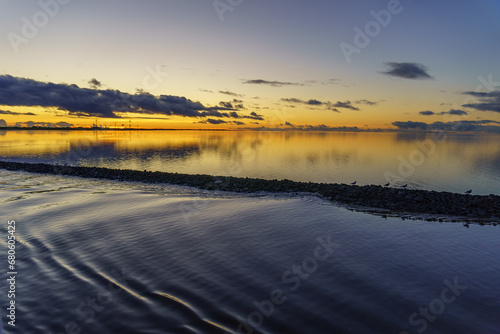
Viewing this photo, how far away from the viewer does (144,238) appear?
54.0ft

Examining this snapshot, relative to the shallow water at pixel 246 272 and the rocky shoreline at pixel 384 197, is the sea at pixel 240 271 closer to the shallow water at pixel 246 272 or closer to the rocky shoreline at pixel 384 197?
the shallow water at pixel 246 272

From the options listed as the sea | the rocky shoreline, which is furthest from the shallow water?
the rocky shoreline

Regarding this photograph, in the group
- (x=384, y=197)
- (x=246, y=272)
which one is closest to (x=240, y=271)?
(x=246, y=272)

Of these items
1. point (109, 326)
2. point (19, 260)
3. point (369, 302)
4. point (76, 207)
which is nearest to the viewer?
point (109, 326)

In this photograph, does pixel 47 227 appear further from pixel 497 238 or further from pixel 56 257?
pixel 497 238

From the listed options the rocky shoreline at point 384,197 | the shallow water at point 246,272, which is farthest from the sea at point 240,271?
the rocky shoreline at point 384,197

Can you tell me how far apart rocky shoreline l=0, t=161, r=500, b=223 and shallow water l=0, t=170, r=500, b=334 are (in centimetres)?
266

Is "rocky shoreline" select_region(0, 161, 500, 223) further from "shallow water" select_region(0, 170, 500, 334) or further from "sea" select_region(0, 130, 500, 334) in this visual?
"shallow water" select_region(0, 170, 500, 334)

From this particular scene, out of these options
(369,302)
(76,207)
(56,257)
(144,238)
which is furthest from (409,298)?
Answer: (76,207)

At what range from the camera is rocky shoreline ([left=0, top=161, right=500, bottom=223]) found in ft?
74.5

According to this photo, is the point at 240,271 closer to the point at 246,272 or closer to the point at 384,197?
the point at 246,272

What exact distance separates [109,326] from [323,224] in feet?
48.4

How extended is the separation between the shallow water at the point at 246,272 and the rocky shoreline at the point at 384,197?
2660 millimetres

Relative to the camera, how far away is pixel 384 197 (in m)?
26.9
